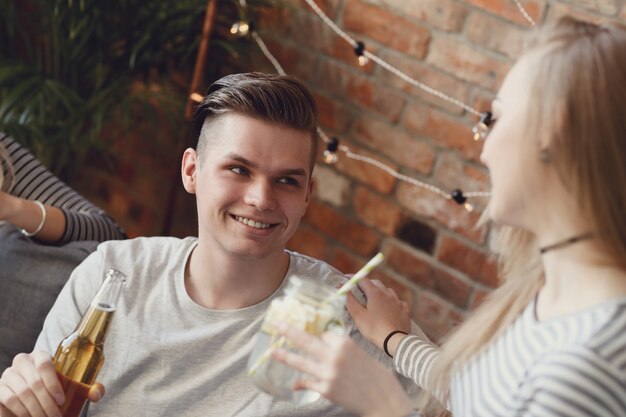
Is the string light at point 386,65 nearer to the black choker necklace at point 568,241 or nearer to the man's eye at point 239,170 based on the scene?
the man's eye at point 239,170

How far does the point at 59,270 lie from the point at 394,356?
2.58 feet

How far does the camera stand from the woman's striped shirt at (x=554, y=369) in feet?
3.08

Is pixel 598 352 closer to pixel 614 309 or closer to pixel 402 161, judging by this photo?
pixel 614 309

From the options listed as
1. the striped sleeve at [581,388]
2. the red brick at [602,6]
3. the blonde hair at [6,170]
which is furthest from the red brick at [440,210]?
the striped sleeve at [581,388]

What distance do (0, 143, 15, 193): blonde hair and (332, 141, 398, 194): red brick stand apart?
953 mm

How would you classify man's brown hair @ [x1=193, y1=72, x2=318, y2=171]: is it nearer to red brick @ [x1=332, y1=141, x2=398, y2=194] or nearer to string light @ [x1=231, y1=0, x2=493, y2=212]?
string light @ [x1=231, y1=0, x2=493, y2=212]

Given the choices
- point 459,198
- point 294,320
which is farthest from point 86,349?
point 459,198

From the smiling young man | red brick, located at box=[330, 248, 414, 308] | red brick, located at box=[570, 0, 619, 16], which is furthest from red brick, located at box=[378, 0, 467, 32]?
the smiling young man

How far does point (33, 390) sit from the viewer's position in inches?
50.1

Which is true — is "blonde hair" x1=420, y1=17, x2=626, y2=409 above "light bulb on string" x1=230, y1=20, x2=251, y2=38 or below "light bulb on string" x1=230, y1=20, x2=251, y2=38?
above

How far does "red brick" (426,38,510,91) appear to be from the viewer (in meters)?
2.30

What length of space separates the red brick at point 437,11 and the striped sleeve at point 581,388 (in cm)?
154

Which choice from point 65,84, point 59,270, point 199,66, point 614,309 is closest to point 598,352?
point 614,309

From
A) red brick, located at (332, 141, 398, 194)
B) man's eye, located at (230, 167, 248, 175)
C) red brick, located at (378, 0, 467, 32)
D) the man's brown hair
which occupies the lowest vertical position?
red brick, located at (332, 141, 398, 194)
